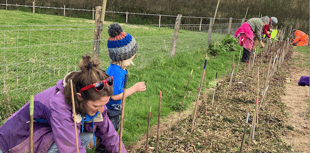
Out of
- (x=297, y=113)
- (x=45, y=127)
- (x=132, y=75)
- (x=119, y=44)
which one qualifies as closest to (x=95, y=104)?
(x=45, y=127)

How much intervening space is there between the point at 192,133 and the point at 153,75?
2259 mm

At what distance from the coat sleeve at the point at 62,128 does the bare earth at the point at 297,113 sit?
8.92 ft

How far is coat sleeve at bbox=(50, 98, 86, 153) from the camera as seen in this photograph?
151 centimetres

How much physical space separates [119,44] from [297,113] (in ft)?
11.2

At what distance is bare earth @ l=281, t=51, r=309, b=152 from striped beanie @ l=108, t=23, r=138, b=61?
240 centimetres

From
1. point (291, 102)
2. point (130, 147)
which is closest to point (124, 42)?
point (130, 147)

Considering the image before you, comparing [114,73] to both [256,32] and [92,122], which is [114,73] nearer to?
[92,122]

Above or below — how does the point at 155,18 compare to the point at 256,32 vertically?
above

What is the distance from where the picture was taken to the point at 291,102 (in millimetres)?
4484

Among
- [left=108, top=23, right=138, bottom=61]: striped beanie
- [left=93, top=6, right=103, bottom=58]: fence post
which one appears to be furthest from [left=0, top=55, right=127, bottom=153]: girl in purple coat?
[left=93, top=6, right=103, bottom=58]: fence post

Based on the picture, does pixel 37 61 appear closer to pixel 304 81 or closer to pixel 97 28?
pixel 97 28

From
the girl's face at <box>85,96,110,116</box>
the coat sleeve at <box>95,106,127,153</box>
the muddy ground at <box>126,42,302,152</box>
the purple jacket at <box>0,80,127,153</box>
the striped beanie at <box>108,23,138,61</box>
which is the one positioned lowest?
the muddy ground at <box>126,42,302,152</box>

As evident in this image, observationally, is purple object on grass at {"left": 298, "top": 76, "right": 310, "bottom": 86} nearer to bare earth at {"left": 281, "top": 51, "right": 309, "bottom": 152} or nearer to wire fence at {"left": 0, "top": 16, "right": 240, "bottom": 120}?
bare earth at {"left": 281, "top": 51, "right": 309, "bottom": 152}

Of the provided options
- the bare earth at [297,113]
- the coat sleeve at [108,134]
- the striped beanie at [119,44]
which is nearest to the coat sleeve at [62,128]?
the coat sleeve at [108,134]
